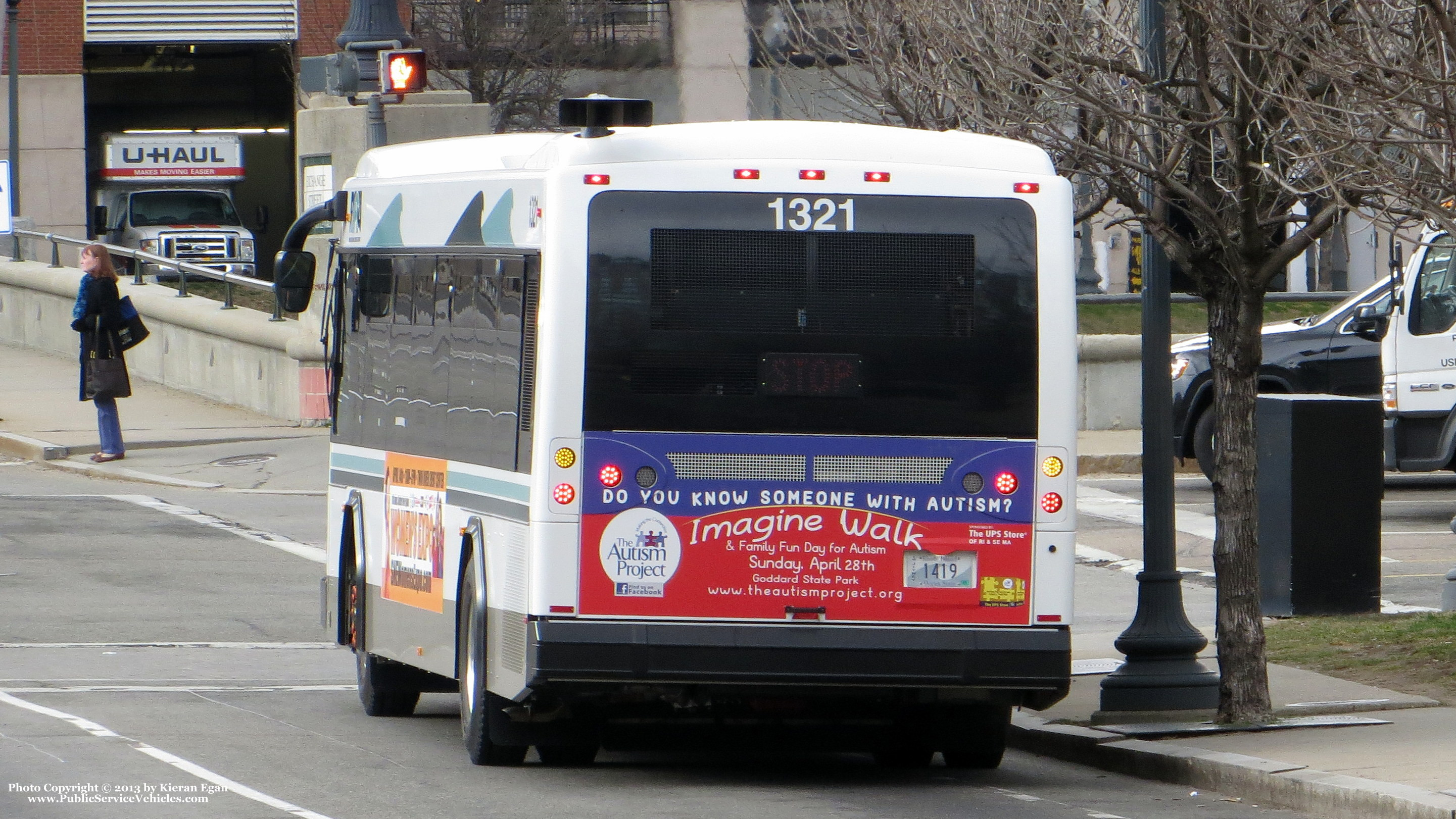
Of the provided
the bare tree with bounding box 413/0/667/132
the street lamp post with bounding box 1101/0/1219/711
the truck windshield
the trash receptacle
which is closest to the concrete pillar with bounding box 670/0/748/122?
the bare tree with bounding box 413/0/667/132

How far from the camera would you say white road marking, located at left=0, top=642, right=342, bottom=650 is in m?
13.1

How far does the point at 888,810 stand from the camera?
28.2ft

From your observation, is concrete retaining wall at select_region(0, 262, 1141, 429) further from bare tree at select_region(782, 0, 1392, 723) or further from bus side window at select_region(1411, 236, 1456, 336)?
bare tree at select_region(782, 0, 1392, 723)

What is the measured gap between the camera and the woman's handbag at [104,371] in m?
21.1

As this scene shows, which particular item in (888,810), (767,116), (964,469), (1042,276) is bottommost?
(888,810)

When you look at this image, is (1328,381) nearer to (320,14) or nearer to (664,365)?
(664,365)

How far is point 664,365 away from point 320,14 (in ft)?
103


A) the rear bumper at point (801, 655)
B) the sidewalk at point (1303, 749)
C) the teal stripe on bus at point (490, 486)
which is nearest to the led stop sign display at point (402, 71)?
the sidewalk at point (1303, 749)

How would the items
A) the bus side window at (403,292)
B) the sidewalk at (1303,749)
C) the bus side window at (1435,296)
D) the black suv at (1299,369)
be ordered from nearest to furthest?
the sidewalk at (1303,749) < the bus side window at (403,292) < the bus side window at (1435,296) < the black suv at (1299,369)

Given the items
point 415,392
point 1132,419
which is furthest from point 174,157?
point 415,392

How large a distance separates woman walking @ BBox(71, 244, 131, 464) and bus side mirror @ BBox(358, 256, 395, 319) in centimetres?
1042

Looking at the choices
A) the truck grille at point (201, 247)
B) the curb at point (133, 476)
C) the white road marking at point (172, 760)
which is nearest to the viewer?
the white road marking at point (172, 760)

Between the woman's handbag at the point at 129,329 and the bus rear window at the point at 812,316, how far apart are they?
13522mm

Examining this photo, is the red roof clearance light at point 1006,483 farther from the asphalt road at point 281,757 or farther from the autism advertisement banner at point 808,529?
the asphalt road at point 281,757
